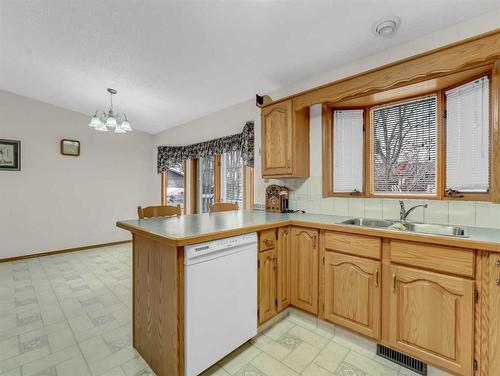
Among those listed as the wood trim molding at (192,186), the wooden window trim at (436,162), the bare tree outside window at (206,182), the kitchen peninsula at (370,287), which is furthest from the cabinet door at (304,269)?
the wood trim molding at (192,186)

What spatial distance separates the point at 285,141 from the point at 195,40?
1239mm

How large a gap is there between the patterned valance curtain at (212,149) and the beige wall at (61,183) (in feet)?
2.35

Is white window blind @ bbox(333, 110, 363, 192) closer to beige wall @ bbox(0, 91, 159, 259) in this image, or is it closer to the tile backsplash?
the tile backsplash

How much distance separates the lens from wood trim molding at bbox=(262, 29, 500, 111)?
4.49 feet

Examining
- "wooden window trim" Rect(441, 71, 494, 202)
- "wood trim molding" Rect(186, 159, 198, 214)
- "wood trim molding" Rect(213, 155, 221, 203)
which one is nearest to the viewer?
"wooden window trim" Rect(441, 71, 494, 202)

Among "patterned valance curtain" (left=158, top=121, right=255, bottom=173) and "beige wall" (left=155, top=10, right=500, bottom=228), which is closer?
"beige wall" (left=155, top=10, right=500, bottom=228)

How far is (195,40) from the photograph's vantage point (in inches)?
81.9

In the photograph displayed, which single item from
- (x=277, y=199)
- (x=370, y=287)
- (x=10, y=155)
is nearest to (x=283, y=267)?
(x=370, y=287)

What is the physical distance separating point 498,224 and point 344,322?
1.24 m

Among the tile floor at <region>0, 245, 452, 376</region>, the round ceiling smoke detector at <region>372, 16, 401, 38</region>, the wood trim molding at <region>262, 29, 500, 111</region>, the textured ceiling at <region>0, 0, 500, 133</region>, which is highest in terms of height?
the textured ceiling at <region>0, 0, 500, 133</region>

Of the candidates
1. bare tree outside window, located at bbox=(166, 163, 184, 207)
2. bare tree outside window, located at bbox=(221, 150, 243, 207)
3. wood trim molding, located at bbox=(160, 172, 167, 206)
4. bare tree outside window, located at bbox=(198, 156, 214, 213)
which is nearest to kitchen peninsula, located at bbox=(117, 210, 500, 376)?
bare tree outside window, located at bbox=(221, 150, 243, 207)

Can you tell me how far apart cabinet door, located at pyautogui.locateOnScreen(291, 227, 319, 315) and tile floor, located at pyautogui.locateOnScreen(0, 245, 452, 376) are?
17 centimetres

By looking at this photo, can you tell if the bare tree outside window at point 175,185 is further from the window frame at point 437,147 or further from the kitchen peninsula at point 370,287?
the kitchen peninsula at point 370,287

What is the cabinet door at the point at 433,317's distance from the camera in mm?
1282
